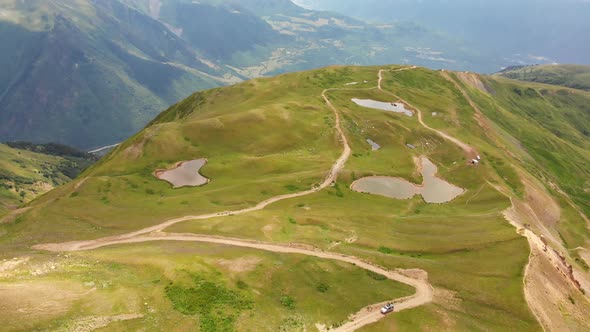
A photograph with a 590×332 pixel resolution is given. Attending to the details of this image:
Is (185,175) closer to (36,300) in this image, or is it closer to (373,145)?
(373,145)

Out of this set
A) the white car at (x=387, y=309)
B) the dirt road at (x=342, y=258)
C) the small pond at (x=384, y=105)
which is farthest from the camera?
the small pond at (x=384, y=105)

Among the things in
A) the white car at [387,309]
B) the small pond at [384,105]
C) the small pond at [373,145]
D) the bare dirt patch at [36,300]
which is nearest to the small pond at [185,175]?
the small pond at [373,145]

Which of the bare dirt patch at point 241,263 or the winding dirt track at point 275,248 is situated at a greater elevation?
the bare dirt patch at point 241,263

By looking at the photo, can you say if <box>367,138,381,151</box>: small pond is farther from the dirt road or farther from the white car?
the white car

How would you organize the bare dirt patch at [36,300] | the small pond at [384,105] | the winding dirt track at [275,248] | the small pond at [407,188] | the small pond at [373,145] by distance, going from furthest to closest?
the small pond at [384,105] → the small pond at [373,145] → the small pond at [407,188] → the winding dirt track at [275,248] → the bare dirt patch at [36,300]

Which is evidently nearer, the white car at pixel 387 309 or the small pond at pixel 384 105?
the white car at pixel 387 309

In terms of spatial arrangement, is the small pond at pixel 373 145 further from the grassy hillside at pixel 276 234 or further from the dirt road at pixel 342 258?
the dirt road at pixel 342 258

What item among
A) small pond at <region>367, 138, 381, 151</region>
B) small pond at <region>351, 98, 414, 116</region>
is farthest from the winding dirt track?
small pond at <region>351, 98, 414, 116</region>

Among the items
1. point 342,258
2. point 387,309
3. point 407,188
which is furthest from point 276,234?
point 407,188

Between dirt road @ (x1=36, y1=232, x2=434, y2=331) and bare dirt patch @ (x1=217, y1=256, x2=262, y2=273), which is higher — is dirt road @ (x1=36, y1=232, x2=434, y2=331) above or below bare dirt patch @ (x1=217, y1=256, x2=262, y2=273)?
below
